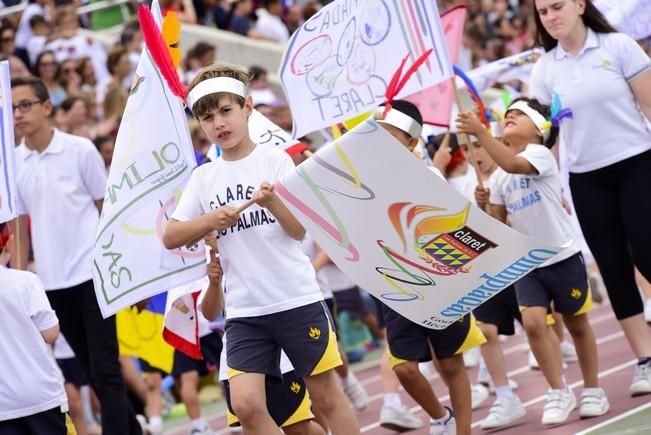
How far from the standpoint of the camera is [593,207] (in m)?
8.45

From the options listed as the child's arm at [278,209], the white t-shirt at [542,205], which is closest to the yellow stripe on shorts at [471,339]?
the white t-shirt at [542,205]

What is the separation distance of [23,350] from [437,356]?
227 centimetres

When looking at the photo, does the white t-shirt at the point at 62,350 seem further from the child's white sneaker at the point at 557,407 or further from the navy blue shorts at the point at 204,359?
the child's white sneaker at the point at 557,407

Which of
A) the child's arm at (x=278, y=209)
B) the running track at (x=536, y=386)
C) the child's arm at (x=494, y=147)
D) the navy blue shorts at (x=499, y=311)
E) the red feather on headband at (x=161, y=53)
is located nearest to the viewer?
the child's arm at (x=278, y=209)

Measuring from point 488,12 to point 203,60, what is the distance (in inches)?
308

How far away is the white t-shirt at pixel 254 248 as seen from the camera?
6.77 meters

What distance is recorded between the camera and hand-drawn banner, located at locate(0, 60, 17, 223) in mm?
7773

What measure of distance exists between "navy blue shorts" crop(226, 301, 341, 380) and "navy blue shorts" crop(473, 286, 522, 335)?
2.68m

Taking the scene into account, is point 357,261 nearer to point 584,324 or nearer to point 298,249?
point 298,249

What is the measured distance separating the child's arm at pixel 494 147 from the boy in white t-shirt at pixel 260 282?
144cm

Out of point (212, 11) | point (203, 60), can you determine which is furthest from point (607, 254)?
point (212, 11)

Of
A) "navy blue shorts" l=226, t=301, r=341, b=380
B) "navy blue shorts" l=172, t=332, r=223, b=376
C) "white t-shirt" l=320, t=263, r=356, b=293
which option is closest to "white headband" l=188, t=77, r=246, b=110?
"navy blue shorts" l=226, t=301, r=341, b=380

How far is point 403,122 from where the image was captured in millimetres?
7535

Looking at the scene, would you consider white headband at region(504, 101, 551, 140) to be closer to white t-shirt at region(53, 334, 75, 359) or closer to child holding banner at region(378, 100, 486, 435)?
child holding banner at region(378, 100, 486, 435)
